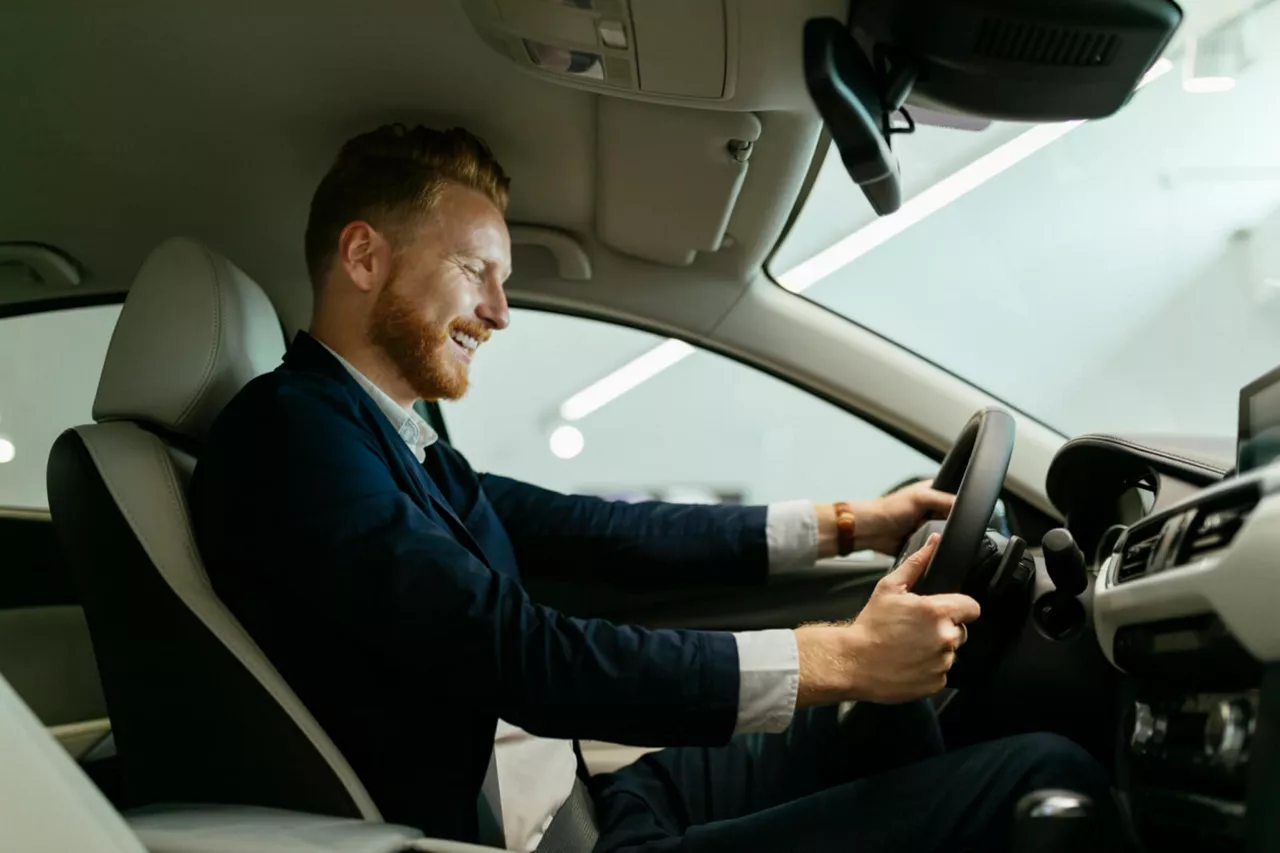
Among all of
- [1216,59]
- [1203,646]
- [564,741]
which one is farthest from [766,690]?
[1216,59]

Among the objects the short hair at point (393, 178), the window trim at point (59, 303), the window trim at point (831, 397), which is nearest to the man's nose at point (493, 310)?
the short hair at point (393, 178)

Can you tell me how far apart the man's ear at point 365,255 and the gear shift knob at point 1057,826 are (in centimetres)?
100

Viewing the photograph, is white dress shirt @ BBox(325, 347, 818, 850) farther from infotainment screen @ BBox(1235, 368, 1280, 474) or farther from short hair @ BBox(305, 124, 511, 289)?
infotainment screen @ BBox(1235, 368, 1280, 474)

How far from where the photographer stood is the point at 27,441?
6.70ft

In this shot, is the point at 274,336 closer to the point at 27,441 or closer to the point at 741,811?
the point at 741,811

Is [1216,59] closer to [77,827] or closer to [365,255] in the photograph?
[365,255]

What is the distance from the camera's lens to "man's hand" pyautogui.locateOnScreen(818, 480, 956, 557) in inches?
52.9

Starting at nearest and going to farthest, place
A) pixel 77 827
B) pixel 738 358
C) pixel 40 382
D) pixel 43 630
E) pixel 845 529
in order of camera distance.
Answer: pixel 77 827 < pixel 845 529 < pixel 738 358 < pixel 43 630 < pixel 40 382

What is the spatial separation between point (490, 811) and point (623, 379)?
1388 millimetres

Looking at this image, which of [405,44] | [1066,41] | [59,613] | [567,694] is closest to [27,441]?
[59,613]

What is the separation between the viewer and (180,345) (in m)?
1.09

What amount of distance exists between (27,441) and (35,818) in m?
1.81

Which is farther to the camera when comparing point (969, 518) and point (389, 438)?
point (389, 438)

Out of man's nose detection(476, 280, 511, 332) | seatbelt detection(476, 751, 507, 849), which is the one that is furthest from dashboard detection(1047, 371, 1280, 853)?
man's nose detection(476, 280, 511, 332)
